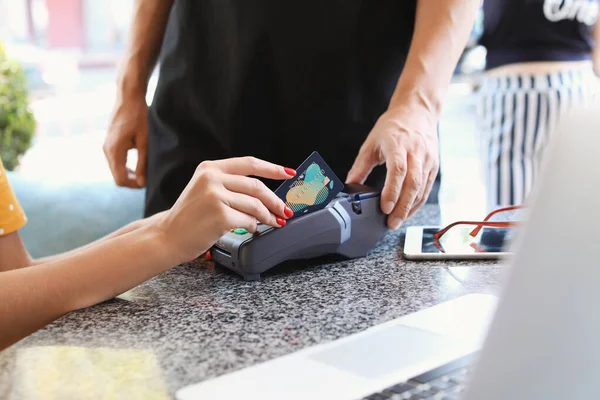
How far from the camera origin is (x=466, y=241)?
1005mm

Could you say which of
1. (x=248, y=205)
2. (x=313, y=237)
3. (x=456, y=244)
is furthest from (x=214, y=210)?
(x=456, y=244)

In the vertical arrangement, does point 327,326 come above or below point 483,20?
below

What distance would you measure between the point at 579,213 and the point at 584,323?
61 mm

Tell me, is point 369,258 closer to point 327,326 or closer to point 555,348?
point 327,326

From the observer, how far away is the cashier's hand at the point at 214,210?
83 cm

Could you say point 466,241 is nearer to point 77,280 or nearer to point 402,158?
point 402,158

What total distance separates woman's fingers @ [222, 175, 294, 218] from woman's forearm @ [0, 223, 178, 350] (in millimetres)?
105

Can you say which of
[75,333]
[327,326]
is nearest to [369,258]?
[327,326]

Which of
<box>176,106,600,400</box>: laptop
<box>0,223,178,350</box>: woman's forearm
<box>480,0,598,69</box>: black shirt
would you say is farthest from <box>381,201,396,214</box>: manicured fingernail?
<box>480,0,598,69</box>: black shirt

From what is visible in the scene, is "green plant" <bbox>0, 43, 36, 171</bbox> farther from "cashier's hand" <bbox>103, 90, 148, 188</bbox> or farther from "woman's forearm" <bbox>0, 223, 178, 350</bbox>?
"woman's forearm" <bbox>0, 223, 178, 350</bbox>

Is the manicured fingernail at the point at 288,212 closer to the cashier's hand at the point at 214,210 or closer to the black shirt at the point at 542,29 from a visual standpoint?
the cashier's hand at the point at 214,210

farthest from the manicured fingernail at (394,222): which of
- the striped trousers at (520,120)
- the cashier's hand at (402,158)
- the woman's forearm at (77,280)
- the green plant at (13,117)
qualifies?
the green plant at (13,117)

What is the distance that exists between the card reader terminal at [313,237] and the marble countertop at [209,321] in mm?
22

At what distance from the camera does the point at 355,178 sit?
3.41 feet
